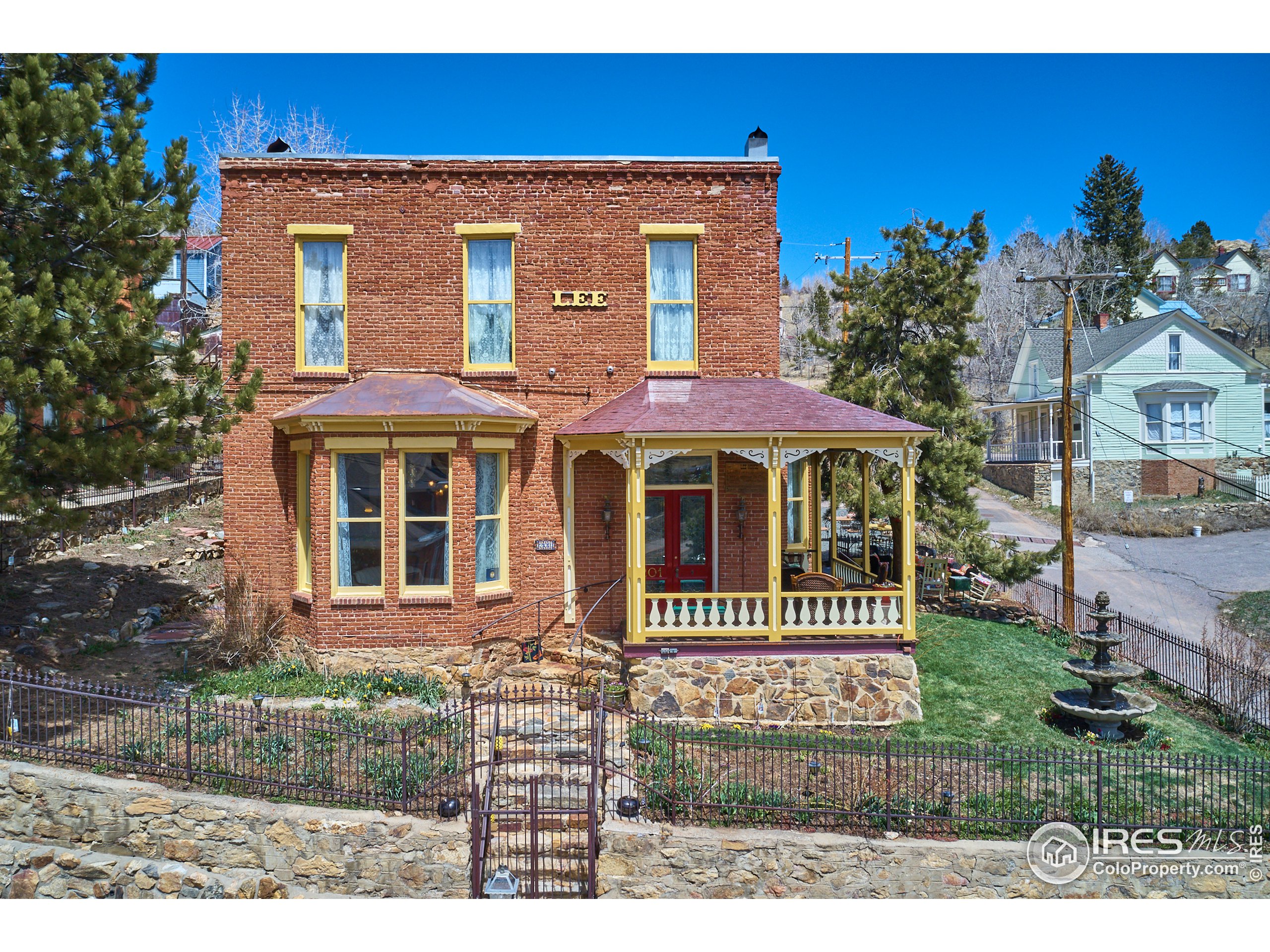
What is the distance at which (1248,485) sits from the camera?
1278 inches

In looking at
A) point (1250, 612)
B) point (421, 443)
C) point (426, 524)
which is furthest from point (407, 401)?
point (1250, 612)

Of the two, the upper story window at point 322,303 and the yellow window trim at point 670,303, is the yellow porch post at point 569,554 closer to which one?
the yellow window trim at point 670,303

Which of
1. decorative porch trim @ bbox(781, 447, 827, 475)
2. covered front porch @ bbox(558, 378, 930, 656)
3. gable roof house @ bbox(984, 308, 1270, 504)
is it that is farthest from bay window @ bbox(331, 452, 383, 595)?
gable roof house @ bbox(984, 308, 1270, 504)

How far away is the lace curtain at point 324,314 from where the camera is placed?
1427 centimetres

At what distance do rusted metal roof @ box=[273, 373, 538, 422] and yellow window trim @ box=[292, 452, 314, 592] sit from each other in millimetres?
925

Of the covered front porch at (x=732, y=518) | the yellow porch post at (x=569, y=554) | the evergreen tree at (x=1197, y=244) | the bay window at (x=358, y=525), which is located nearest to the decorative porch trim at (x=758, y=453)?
the covered front porch at (x=732, y=518)

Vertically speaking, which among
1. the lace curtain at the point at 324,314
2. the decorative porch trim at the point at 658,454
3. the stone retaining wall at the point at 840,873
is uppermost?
the lace curtain at the point at 324,314

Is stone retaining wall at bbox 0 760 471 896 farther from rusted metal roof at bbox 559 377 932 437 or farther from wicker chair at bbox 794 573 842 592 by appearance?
wicker chair at bbox 794 573 842 592

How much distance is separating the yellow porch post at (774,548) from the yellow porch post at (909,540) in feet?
6.46

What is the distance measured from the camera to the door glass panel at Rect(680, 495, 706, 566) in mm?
14523

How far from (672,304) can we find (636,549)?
501cm

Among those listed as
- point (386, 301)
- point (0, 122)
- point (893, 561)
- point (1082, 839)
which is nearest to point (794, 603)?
point (893, 561)

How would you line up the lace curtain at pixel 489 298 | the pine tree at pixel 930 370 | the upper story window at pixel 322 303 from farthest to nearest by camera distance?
1. the pine tree at pixel 930 370
2. the lace curtain at pixel 489 298
3. the upper story window at pixel 322 303

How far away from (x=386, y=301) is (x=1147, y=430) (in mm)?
33937
